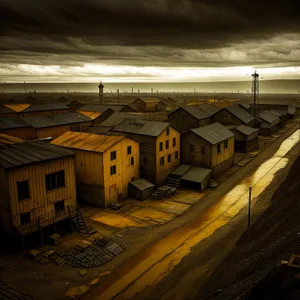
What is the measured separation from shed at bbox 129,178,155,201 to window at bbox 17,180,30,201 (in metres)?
15.1

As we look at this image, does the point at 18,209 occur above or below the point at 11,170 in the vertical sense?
below

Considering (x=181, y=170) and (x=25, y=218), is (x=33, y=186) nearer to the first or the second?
(x=25, y=218)

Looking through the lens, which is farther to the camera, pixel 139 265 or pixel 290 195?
pixel 290 195

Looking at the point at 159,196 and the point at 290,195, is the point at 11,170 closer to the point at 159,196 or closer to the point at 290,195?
the point at 159,196

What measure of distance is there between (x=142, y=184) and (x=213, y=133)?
640 inches

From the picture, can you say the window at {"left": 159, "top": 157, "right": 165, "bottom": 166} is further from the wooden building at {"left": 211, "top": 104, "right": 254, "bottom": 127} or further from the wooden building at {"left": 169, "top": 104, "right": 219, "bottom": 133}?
the wooden building at {"left": 211, "top": 104, "right": 254, "bottom": 127}

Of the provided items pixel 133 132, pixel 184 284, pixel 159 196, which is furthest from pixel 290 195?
pixel 133 132

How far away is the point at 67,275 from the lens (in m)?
23.3

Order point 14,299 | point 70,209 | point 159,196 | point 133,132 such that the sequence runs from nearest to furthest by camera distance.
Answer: point 14,299, point 70,209, point 159,196, point 133,132

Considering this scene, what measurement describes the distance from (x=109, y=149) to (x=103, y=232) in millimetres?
10394

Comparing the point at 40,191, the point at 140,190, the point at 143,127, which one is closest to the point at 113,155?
the point at 140,190

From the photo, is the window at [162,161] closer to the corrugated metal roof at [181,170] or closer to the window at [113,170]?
the corrugated metal roof at [181,170]

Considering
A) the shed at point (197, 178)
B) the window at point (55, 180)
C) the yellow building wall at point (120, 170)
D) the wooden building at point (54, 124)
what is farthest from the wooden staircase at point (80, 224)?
the wooden building at point (54, 124)

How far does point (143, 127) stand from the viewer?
45.8 meters
